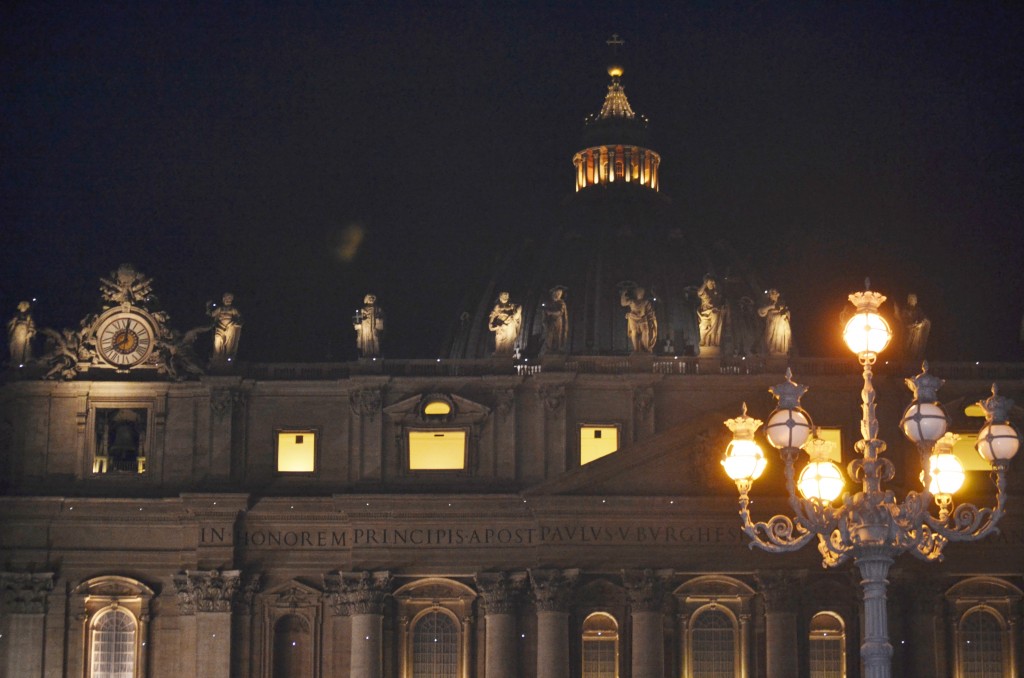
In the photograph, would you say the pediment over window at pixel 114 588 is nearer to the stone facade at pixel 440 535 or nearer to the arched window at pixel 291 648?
the stone facade at pixel 440 535

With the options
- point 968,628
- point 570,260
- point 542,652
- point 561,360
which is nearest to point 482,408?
point 561,360

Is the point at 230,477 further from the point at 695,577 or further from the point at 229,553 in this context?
the point at 695,577

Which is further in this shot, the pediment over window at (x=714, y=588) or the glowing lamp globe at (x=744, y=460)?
the pediment over window at (x=714, y=588)

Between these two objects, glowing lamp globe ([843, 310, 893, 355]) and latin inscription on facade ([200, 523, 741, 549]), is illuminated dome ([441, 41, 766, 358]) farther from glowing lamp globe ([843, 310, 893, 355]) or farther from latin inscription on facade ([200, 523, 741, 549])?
glowing lamp globe ([843, 310, 893, 355])

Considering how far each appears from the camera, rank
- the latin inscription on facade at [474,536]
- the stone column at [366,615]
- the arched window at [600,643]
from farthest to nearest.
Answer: the arched window at [600,643]
the latin inscription on facade at [474,536]
the stone column at [366,615]

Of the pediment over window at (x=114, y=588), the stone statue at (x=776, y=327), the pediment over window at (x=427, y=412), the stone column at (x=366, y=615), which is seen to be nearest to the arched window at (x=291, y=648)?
the stone column at (x=366, y=615)

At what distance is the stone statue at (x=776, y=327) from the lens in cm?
9438

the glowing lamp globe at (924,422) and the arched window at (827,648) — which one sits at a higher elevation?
the glowing lamp globe at (924,422)

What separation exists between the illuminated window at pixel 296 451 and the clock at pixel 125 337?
19.6 feet

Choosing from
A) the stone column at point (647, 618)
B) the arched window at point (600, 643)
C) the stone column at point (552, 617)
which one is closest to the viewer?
the stone column at point (552, 617)

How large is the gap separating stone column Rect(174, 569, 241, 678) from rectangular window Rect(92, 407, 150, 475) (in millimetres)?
5221

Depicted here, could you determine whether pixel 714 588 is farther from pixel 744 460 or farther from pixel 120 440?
pixel 744 460

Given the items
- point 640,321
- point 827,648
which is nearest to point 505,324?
point 640,321

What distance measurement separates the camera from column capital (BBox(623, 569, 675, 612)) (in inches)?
3605
